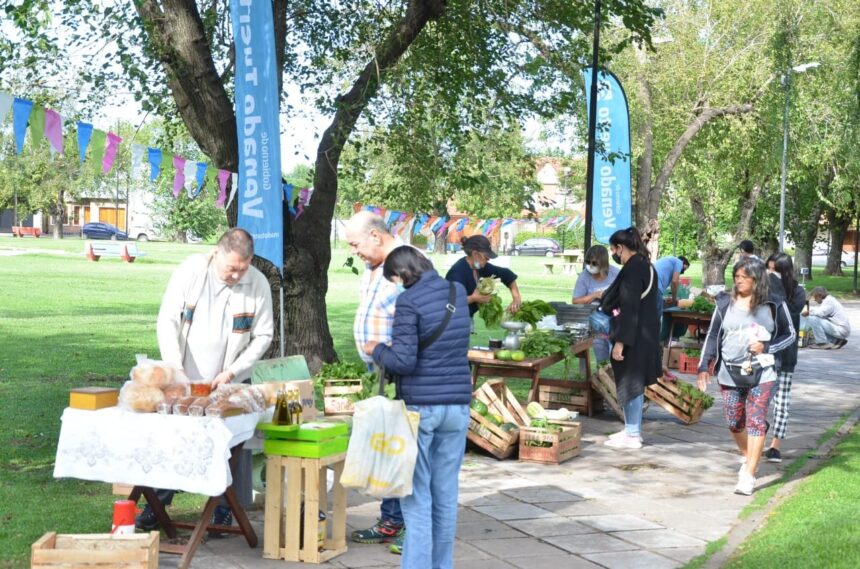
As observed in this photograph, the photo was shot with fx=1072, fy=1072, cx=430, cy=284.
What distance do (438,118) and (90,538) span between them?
10.2 metres

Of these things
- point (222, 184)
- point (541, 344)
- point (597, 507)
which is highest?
point (222, 184)

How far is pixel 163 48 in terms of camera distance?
11.5 m

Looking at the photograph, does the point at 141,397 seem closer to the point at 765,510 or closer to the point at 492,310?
the point at 765,510

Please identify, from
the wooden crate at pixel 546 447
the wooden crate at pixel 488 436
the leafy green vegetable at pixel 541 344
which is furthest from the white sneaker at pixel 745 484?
the leafy green vegetable at pixel 541 344

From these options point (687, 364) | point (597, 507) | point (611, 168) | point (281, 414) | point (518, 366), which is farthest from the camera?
point (687, 364)

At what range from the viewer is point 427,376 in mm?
5312

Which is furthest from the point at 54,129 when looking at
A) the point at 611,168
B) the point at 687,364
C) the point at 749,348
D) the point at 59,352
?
the point at 687,364

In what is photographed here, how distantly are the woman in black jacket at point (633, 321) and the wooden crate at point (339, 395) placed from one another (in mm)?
2798

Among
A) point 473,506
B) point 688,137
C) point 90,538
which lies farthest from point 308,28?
point 688,137

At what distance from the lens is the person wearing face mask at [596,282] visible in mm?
11484

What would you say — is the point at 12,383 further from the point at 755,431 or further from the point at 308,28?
the point at 755,431

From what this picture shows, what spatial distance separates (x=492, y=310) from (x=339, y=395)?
338 centimetres

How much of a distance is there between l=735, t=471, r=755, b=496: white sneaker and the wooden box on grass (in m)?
2.01

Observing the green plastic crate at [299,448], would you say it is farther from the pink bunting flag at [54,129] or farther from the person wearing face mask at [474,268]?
the person wearing face mask at [474,268]
